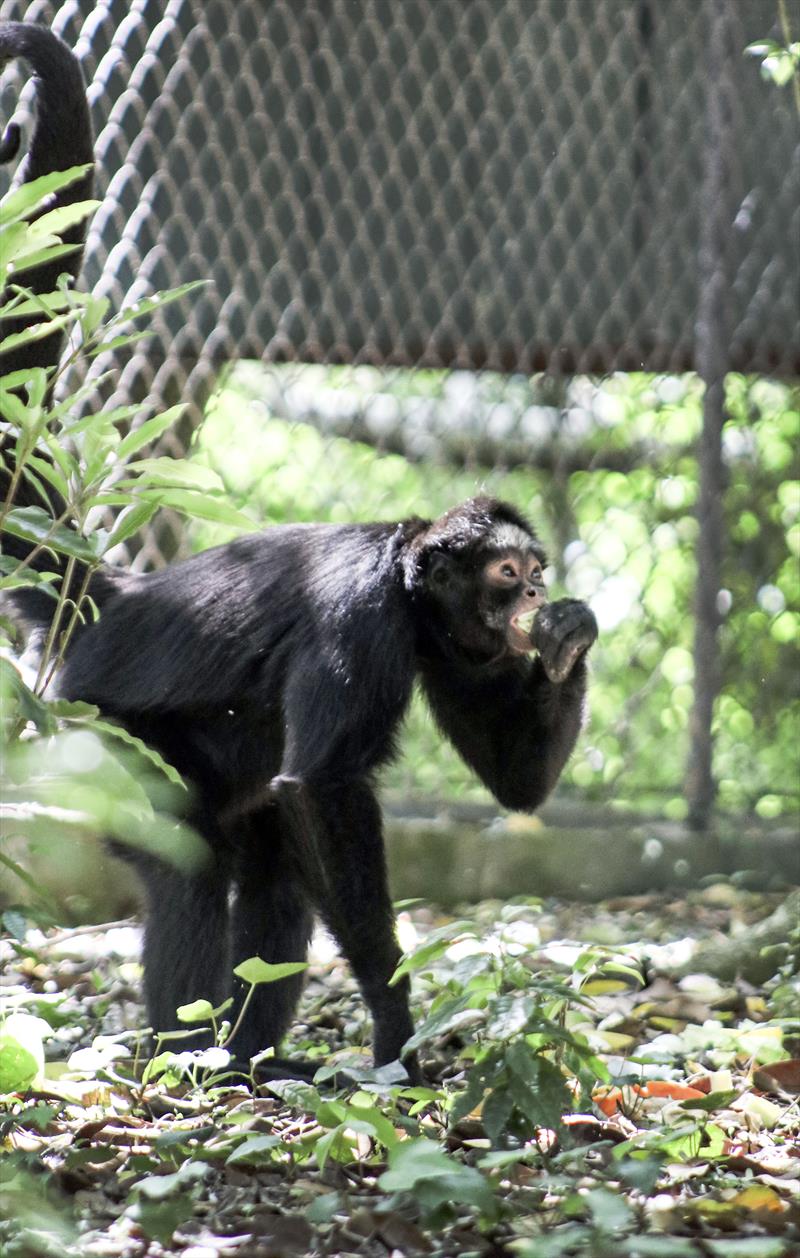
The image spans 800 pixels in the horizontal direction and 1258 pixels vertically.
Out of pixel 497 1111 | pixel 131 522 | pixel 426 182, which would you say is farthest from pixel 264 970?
pixel 426 182

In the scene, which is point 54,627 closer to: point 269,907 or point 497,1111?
point 497,1111

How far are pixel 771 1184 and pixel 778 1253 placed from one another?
22.3 inches

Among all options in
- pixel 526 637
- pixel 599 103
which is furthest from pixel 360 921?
pixel 599 103

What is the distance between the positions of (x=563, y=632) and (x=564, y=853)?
2501 millimetres

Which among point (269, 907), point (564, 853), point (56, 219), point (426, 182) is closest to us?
point (56, 219)

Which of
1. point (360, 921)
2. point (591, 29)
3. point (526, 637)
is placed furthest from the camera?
point (591, 29)

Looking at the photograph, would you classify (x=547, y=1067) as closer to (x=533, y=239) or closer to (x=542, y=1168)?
(x=542, y=1168)

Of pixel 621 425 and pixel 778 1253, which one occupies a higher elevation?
pixel 621 425

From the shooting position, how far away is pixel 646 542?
716cm

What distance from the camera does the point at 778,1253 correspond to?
2.07 metres

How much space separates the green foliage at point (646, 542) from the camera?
21.7 feet

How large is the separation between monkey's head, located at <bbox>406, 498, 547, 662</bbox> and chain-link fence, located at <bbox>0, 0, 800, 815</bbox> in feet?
6.32

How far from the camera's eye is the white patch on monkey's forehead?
13.8ft

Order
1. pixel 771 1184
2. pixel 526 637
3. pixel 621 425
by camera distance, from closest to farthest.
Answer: pixel 771 1184 → pixel 526 637 → pixel 621 425
